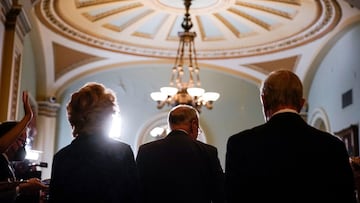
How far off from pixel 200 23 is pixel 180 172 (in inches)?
223

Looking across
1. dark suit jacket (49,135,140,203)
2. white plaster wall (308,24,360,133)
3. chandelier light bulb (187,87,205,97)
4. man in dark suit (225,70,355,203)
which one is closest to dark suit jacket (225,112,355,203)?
man in dark suit (225,70,355,203)

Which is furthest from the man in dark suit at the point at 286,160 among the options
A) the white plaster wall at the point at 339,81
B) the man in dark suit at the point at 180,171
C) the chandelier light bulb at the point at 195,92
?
the white plaster wall at the point at 339,81

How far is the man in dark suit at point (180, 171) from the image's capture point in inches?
115

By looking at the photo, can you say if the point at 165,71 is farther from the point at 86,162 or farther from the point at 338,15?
the point at 86,162

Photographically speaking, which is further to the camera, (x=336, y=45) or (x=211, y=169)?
(x=336, y=45)

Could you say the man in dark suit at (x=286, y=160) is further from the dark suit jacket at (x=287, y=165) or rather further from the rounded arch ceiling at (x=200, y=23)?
the rounded arch ceiling at (x=200, y=23)

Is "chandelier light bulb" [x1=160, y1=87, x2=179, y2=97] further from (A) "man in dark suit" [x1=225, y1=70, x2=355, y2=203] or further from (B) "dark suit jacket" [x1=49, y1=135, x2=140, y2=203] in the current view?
(A) "man in dark suit" [x1=225, y1=70, x2=355, y2=203]

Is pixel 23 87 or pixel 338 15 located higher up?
pixel 338 15

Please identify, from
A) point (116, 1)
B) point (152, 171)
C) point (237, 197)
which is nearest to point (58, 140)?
point (116, 1)

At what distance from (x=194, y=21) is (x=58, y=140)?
354cm

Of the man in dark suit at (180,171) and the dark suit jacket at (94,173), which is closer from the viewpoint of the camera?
the dark suit jacket at (94,173)

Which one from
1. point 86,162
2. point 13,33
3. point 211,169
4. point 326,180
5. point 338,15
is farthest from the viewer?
point 338,15

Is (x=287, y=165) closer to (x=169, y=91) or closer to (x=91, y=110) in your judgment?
(x=91, y=110)

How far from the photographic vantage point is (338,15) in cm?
736
